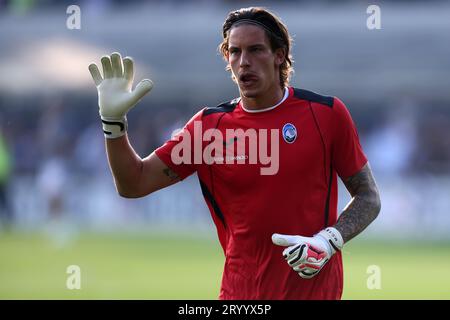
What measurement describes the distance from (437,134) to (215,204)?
61.9ft

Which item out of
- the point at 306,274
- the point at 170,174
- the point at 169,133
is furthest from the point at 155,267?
the point at 306,274

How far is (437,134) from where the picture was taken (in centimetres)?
2442

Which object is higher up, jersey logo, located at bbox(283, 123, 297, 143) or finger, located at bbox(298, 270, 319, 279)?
jersey logo, located at bbox(283, 123, 297, 143)

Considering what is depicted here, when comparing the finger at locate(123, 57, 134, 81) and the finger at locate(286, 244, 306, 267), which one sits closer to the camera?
the finger at locate(286, 244, 306, 267)

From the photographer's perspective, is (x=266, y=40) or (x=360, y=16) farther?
(x=360, y=16)

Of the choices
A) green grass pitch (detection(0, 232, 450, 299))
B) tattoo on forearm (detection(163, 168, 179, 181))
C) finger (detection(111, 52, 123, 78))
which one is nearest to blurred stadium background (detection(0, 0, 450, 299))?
green grass pitch (detection(0, 232, 450, 299))

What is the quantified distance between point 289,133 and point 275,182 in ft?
1.10

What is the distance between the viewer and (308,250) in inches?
224

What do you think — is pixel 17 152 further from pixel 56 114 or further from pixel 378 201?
pixel 378 201

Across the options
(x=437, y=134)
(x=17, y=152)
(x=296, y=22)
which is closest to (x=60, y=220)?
(x=17, y=152)

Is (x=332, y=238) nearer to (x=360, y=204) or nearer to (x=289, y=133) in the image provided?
(x=360, y=204)

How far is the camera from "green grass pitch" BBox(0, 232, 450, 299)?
41.7ft

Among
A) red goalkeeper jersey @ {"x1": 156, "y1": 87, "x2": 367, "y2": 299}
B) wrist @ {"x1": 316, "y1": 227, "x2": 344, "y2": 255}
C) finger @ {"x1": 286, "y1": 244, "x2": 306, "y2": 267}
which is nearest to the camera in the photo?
finger @ {"x1": 286, "y1": 244, "x2": 306, "y2": 267}

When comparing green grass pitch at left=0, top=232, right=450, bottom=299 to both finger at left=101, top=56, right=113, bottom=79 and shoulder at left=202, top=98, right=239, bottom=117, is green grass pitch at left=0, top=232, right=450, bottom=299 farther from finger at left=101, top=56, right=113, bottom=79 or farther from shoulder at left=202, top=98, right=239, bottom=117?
finger at left=101, top=56, right=113, bottom=79
